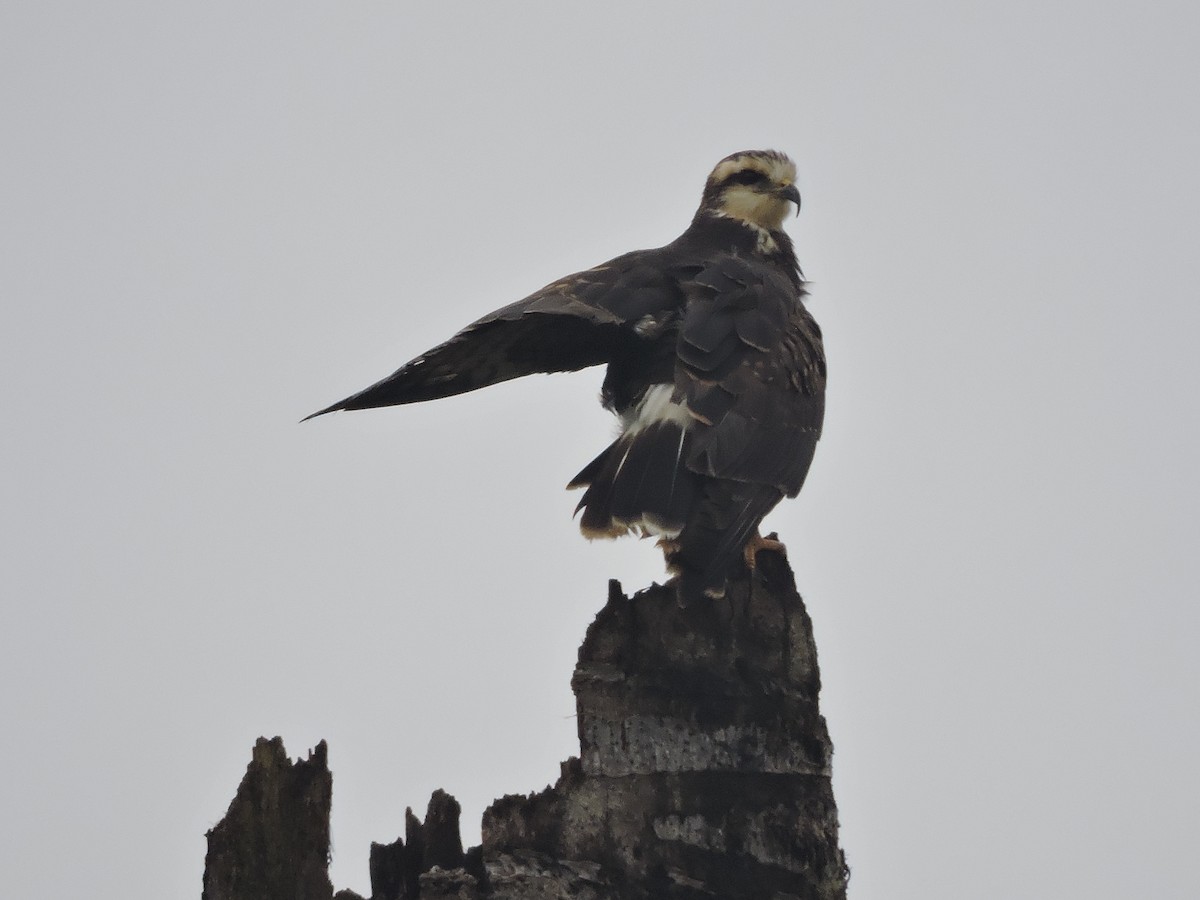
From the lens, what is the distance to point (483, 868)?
12.8ft

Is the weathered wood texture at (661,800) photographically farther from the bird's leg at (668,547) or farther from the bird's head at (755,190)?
the bird's head at (755,190)

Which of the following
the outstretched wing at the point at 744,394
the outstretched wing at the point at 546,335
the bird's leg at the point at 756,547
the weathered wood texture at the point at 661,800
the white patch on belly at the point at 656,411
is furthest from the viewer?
the white patch on belly at the point at 656,411

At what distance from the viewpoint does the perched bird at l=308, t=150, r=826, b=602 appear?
5.28 metres

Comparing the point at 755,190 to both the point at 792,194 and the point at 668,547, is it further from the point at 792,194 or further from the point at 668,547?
the point at 668,547

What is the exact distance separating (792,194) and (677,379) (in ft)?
8.63

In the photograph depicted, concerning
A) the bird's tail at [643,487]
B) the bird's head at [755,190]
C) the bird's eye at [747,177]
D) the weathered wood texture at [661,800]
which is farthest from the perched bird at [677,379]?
the bird's eye at [747,177]

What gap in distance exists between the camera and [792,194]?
26.6ft

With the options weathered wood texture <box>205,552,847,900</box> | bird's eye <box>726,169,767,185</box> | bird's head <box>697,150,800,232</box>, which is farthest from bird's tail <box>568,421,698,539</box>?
bird's eye <box>726,169,767,185</box>

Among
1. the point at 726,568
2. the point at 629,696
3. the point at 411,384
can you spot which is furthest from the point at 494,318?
the point at 629,696

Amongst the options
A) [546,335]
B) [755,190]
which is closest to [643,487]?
[546,335]

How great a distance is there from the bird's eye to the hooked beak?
15cm

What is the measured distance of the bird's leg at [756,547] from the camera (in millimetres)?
4664

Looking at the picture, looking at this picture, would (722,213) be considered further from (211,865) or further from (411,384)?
(211,865)

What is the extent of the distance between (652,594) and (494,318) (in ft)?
5.28
